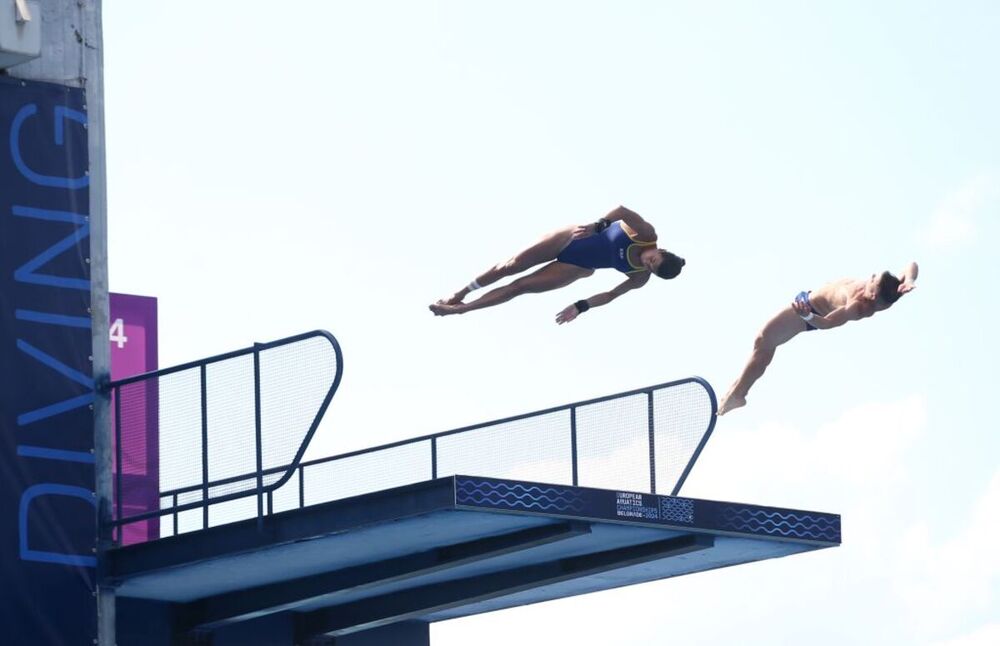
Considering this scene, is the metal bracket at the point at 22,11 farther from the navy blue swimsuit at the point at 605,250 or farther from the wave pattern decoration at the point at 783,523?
the wave pattern decoration at the point at 783,523

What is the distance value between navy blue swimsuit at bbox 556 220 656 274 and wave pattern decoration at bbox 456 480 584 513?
9.86 feet

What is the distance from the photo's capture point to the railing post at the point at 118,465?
1993cm

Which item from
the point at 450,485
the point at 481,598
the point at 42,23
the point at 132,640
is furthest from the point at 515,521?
the point at 42,23

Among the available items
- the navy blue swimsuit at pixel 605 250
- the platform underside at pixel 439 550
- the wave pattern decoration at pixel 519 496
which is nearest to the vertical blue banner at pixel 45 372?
the platform underside at pixel 439 550

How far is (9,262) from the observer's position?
785 inches

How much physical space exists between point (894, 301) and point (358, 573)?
18.2 feet

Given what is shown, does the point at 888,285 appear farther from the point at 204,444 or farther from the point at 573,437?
the point at 204,444

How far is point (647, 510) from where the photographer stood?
1925 centimetres

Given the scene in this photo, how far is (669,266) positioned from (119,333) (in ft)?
22.0

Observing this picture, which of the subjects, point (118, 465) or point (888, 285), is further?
point (118, 465)

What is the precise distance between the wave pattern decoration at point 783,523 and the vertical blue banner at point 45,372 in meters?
5.92

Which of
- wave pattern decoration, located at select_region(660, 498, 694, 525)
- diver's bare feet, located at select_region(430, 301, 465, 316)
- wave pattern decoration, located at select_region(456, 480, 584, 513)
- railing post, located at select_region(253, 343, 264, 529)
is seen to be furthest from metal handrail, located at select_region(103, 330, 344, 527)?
wave pattern decoration, located at select_region(660, 498, 694, 525)

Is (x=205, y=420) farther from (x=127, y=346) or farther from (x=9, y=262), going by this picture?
(x=127, y=346)

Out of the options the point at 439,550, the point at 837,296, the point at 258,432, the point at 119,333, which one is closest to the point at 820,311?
the point at 837,296
